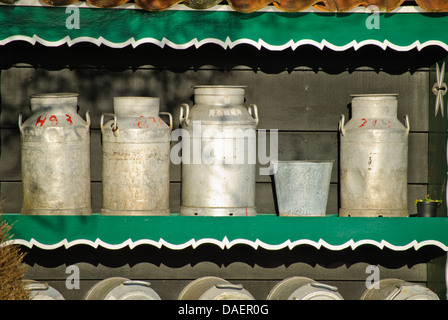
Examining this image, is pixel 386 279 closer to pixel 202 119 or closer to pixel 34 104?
pixel 202 119

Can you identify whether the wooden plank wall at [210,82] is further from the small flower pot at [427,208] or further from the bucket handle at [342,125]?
the small flower pot at [427,208]

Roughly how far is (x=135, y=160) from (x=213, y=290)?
88 cm

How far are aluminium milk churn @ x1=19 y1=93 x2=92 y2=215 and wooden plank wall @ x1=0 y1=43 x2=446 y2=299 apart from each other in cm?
41

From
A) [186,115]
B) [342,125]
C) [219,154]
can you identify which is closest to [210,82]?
[186,115]

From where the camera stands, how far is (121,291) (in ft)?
13.1

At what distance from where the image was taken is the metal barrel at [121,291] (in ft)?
13.1

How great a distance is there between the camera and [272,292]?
14.3 feet

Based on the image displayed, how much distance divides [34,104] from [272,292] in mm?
1861

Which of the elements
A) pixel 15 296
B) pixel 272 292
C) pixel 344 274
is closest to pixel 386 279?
pixel 344 274

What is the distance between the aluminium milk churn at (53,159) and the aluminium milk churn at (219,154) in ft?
2.05

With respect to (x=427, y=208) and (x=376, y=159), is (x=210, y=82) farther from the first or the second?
(x=427, y=208)

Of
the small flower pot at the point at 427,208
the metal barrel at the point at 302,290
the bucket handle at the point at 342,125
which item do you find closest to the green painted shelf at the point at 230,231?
the small flower pot at the point at 427,208

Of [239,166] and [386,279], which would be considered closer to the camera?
[239,166]

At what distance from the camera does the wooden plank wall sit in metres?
4.54
